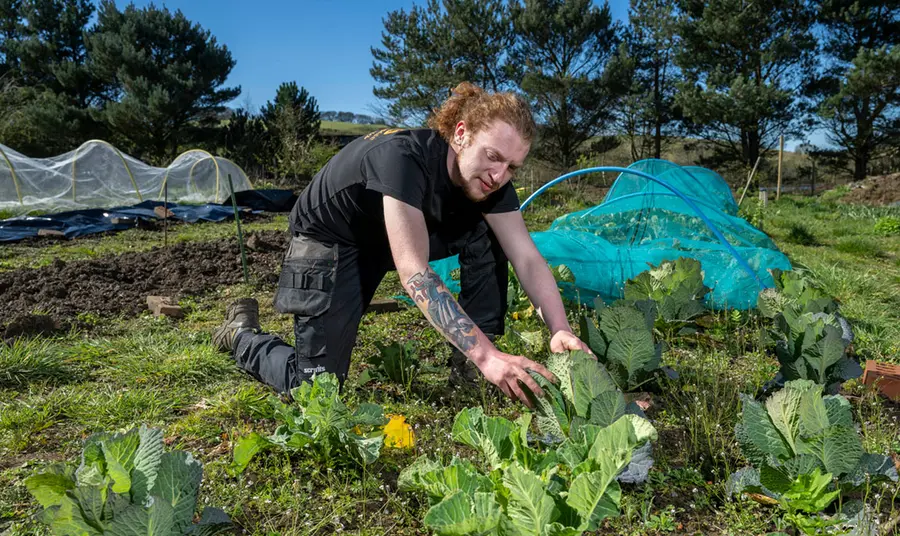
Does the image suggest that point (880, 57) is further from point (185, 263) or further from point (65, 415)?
point (65, 415)

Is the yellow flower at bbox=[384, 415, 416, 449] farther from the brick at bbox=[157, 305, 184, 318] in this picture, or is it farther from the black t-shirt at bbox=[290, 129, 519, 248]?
the brick at bbox=[157, 305, 184, 318]

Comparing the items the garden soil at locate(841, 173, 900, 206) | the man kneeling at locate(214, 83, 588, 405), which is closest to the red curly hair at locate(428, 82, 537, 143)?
the man kneeling at locate(214, 83, 588, 405)

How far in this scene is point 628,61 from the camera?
22.7 meters

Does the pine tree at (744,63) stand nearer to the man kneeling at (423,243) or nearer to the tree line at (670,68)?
the tree line at (670,68)

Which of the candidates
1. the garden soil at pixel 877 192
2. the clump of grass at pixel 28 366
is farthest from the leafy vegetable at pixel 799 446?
the garden soil at pixel 877 192

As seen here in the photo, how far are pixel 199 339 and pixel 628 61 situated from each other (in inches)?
878

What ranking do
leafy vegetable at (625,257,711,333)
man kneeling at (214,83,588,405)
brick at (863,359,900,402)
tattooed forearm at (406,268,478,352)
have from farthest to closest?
leafy vegetable at (625,257,711,333)
brick at (863,359,900,402)
man kneeling at (214,83,588,405)
tattooed forearm at (406,268,478,352)

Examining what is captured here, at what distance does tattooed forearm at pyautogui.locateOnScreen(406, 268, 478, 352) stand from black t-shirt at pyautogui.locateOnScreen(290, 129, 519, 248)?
258 mm

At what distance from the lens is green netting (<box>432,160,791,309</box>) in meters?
3.67

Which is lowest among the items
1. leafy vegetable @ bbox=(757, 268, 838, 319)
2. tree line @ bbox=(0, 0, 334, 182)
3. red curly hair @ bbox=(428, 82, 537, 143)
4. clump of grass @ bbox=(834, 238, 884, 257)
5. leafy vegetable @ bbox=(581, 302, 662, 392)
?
leafy vegetable @ bbox=(581, 302, 662, 392)

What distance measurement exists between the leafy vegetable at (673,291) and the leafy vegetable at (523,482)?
1.80m

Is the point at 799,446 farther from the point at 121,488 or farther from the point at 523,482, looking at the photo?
the point at 121,488

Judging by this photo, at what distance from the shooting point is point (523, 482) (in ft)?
4.11

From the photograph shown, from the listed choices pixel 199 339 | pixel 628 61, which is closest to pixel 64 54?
pixel 628 61
